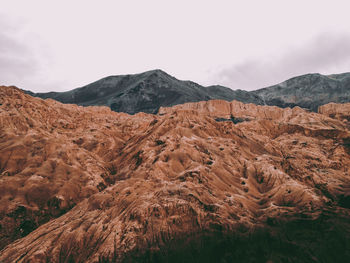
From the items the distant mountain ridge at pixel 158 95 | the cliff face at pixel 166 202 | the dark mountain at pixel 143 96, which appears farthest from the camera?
the distant mountain ridge at pixel 158 95

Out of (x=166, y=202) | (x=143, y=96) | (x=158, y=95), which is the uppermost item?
(x=158, y=95)

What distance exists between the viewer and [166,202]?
1766 centimetres

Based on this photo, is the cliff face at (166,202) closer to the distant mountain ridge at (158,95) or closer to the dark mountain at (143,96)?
the distant mountain ridge at (158,95)

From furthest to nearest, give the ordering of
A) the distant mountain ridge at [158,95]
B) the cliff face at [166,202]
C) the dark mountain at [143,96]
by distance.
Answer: the distant mountain ridge at [158,95] < the dark mountain at [143,96] < the cliff face at [166,202]

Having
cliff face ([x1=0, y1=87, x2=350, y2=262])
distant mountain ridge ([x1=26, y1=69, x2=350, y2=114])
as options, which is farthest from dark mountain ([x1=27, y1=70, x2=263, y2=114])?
cliff face ([x1=0, y1=87, x2=350, y2=262])

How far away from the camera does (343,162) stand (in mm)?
45688

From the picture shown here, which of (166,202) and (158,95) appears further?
(158,95)

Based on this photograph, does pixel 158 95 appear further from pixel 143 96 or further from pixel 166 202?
pixel 166 202

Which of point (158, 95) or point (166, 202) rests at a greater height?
point (158, 95)

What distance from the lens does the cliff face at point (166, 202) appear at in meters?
14.9

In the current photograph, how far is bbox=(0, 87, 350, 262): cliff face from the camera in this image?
14945 mm

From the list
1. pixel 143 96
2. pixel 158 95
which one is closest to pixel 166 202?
pixel 158 95

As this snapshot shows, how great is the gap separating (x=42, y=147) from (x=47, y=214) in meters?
12.2

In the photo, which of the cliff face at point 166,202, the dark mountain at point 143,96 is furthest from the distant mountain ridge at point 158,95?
the cliff face at point 166,202
